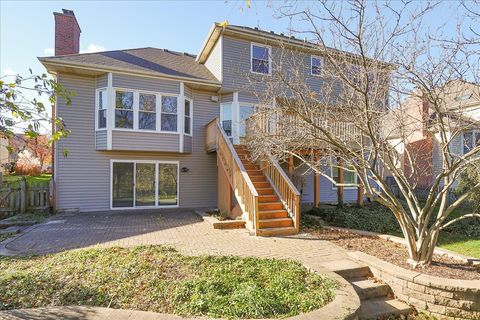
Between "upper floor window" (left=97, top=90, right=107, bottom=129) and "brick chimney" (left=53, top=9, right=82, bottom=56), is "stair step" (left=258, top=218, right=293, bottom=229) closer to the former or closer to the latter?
"upper floor window" (left=97, top=90, right=107, bottom=129)

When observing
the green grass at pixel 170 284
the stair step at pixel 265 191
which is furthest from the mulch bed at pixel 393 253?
the green grass at pixel 170 284

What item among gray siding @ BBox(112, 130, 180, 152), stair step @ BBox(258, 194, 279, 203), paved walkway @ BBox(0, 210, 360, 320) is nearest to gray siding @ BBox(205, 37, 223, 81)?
gray siding @ BBox(112, 130, 180, 152)

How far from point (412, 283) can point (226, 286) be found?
9.21 ft

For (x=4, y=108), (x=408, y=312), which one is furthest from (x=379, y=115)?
(x=4, y=108)

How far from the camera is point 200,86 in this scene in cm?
1267

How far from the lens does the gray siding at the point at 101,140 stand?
11.1 m

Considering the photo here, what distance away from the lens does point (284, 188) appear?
8.47m

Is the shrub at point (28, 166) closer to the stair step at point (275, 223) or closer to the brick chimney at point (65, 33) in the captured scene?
the brick chimney at point (65, 33)

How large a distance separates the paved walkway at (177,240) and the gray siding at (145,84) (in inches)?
205

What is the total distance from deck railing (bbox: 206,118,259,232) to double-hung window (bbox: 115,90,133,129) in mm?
3346

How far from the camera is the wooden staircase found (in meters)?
7.57

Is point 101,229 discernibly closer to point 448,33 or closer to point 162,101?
point 162,101

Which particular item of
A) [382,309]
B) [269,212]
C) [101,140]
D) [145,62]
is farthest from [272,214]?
[145,62]

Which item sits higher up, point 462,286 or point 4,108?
point 4,108
